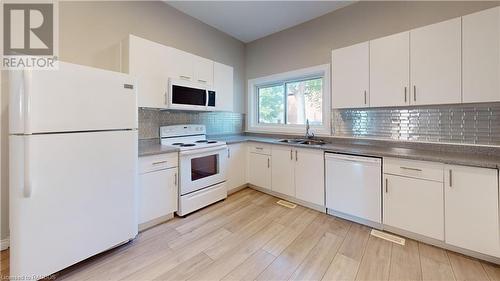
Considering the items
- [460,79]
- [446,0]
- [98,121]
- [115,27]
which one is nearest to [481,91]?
[460,79]

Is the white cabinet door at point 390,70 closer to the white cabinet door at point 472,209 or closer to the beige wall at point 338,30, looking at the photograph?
the beige wall at point 338,30

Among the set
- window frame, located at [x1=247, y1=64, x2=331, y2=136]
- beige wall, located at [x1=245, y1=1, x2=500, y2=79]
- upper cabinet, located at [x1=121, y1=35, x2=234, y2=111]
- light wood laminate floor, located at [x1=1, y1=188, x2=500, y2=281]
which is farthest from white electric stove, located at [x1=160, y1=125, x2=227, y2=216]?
beige wall, located at [x1=245, y1=1, x2=500, y2=79]

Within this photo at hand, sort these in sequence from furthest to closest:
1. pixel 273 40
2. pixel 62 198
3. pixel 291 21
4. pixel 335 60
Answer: pixel 273 40 < pixel 291 21 < pixel 335 60 < pixel 62 198

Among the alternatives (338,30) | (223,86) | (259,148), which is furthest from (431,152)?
(223,86)

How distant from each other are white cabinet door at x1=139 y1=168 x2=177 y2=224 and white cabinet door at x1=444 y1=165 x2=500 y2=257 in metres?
2.63

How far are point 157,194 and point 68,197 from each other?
80 centimetres

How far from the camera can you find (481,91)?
5.59 ft

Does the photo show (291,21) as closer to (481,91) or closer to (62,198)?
(481,91)

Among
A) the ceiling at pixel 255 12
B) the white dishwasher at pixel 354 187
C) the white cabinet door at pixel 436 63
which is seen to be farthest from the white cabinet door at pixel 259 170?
the ceiling at pixel 255 12

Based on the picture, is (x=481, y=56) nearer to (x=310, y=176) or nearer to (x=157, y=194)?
(x=310, y=176)

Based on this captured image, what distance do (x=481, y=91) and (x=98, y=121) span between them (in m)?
3.17

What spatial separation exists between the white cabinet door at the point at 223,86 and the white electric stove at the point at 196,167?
0.52m

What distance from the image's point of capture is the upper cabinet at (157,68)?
2131 mm

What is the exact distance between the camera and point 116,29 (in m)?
2.29
